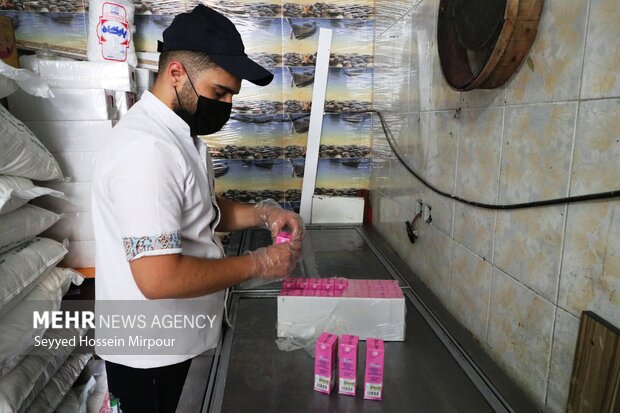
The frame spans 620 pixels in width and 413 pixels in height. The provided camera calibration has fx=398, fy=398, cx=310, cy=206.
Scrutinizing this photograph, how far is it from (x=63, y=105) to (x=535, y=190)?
1.90 metres

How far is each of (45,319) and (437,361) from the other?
1503 mm

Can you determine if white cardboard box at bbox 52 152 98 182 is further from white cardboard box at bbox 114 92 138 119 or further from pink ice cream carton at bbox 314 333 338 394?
pink ice cream carton at bbox 314 333 338 394

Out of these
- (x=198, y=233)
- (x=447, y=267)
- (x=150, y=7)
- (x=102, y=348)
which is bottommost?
(x=102, y=348)

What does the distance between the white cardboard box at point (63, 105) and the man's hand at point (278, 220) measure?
92cm

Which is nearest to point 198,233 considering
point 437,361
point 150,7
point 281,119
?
point 437,361

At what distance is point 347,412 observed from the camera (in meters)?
0.82

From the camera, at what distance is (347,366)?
2.79 feet

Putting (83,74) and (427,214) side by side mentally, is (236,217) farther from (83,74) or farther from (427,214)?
(83,74)

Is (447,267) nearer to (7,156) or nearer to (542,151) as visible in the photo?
(542,151)

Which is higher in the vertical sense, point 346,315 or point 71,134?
point 71,134

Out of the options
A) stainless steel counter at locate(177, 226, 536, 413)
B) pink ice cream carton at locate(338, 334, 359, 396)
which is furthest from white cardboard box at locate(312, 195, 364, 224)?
pink ice cream carton at locate(338, 334, 359, 396)

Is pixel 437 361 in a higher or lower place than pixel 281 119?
lower

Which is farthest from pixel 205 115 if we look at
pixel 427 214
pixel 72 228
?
pixel 72 228

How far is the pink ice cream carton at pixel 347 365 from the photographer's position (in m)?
0.84
